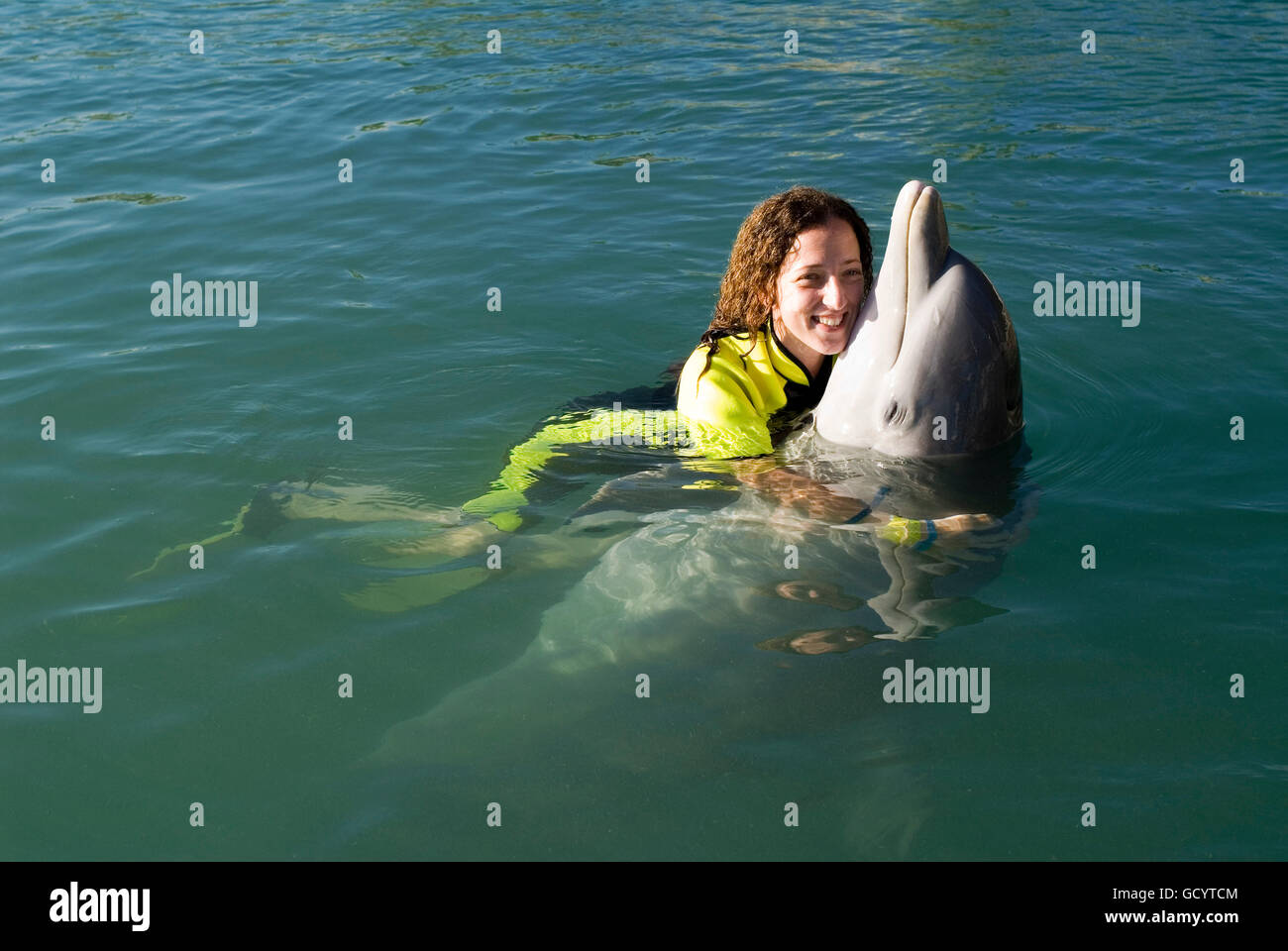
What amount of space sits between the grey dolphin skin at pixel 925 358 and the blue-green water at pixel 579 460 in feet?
2.17

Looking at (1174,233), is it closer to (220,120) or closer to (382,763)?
(382,763)

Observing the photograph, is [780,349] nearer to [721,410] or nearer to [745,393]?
[745,393]

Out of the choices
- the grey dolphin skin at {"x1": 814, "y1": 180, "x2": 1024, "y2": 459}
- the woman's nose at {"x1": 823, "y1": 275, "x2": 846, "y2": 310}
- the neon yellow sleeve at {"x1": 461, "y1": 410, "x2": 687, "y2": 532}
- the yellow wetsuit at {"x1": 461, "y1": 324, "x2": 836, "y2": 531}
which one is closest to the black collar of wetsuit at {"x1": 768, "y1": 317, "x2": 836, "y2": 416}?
the yellow wetsuit at {"x1": 461, "y1": 324, "x2": 836, "y2": 531}

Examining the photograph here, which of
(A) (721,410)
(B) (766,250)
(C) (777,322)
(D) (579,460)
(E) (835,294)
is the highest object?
(B) (766,250)

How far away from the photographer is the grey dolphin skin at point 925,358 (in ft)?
16.1

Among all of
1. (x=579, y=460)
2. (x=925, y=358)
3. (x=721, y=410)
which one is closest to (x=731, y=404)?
(x=721, y=410)

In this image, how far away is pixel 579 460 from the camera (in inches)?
248

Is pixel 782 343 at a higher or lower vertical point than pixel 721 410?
higher

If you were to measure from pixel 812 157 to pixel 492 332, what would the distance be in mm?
4190

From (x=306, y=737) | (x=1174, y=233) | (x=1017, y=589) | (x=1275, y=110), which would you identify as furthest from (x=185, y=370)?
(x=1275, y=110)

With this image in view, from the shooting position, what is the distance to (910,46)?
14562mm

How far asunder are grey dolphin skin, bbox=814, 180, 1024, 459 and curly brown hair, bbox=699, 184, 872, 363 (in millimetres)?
339

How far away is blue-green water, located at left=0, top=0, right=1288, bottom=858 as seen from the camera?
441cm

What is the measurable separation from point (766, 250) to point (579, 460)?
1541 mm
